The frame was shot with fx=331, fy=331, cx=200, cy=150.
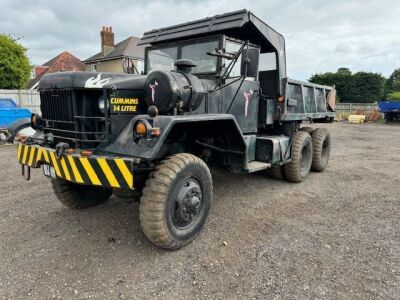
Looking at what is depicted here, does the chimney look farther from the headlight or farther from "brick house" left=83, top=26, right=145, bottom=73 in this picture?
the headlight

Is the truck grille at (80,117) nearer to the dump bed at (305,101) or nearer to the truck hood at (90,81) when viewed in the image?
the truck hood at (90,81)

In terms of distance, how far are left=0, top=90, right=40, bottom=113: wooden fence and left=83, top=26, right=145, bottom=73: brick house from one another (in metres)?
3.26

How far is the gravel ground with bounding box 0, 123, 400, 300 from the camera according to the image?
2824 millimetres

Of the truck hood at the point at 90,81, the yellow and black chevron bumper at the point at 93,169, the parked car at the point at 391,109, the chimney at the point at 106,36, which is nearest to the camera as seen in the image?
the yellow and black chevron bumper at the point at 93,169

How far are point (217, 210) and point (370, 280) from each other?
2154mm

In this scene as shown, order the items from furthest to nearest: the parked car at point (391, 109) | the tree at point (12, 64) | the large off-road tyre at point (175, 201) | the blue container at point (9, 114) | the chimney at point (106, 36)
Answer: the parked car at point (391, 109)
the tree at point (12, 64)
the chimney at point (106, 36)
the blue container at point (9, 114)
the large off-road tyre at point (175, 201)

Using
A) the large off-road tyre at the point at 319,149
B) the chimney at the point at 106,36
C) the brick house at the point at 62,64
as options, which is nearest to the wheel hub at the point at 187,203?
the large off-road tyre at the point at 319,149

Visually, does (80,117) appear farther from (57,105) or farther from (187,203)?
(187,203)

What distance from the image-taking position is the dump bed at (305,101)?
5.75 meters

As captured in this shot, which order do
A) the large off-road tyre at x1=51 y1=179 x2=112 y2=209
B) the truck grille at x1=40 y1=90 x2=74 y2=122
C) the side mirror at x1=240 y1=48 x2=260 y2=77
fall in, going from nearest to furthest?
1. the truck grille at x1=40 y1=90 x2=74 y2=122
2. the side mirror at x1=240 y1=48 x2=260 y2=77
3. the large off-road tyre at x1=51 y1=179 x2=112 y2=209

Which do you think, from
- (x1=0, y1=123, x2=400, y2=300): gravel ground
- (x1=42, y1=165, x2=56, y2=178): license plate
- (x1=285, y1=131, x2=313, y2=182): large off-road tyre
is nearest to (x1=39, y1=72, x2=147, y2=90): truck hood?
(x1=42, y1=165, x2=56, y2=178): license plate

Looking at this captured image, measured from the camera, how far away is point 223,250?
3.49 metres

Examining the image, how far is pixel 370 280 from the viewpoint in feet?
9.62

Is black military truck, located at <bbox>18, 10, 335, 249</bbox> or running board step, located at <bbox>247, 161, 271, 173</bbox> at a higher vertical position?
black military truck, located at <bbox>18, 10, 335, 249</bbox>
